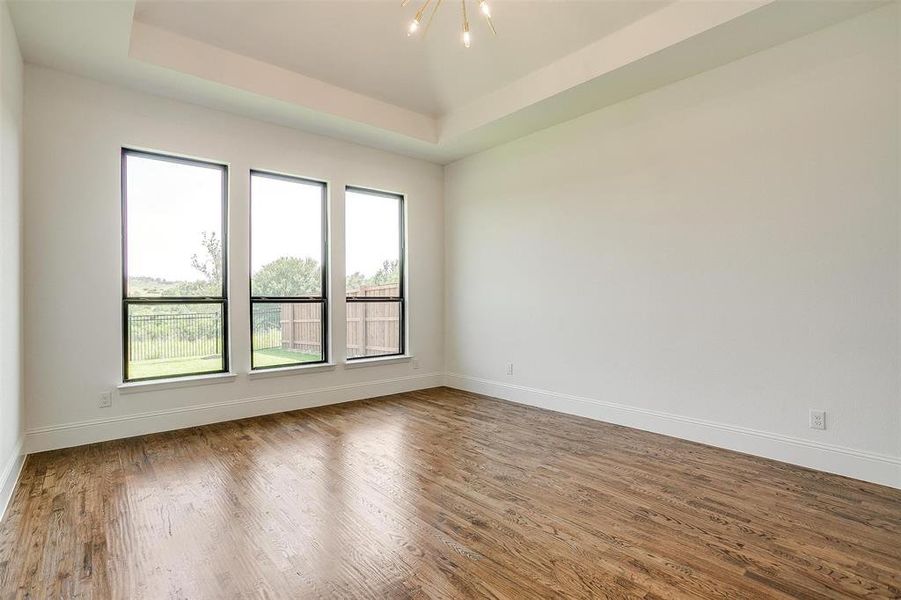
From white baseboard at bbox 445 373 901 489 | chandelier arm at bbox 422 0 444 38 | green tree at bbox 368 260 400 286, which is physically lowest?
white baseboard at bbox 445 373 901 489

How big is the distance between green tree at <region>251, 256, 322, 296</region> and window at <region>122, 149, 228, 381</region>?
0.36 metres

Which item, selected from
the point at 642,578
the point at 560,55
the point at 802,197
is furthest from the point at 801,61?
the point at 642,578

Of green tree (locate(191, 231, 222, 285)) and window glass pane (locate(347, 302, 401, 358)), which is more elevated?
green tree (locate(191, 231, 222, 285))

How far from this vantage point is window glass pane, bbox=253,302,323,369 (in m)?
4.69

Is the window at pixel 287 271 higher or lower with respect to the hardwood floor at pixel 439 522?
higher

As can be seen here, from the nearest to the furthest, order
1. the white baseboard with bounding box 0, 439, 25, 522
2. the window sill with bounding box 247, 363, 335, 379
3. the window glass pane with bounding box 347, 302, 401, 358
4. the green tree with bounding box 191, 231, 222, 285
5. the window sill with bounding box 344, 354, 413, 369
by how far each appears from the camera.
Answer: the white baseboard with bounding box 0, 439, 25, 522
the green tree with bounding box 191, 231, 222, 285
the window sill with bounding box 247, 363, 335, 379
the window sill with bounding box 344, 354, 413, 369
the window glass pane with bounding box 347, 302, 401, 358

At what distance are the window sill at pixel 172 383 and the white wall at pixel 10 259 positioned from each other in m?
0.67

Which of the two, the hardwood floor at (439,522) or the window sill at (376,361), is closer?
the hardwood floor at (439,522)

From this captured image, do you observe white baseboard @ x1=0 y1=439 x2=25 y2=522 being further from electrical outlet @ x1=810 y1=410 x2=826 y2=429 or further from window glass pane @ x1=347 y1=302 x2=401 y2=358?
electrical outlet @ x1=810 y1=410 x2=826 y2=429

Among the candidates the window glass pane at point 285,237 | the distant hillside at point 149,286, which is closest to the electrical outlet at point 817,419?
the window glass pane at point 285,237

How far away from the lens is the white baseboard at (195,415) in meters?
3.58

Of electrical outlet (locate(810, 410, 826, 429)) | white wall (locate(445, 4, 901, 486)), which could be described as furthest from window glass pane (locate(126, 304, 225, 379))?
electrical outlet (locate(810, 410, 826, 429))

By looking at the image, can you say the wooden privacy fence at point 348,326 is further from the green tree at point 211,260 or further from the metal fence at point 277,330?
the green tree at point 211,260

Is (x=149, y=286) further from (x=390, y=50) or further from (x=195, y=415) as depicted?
(x=390, y=50)
